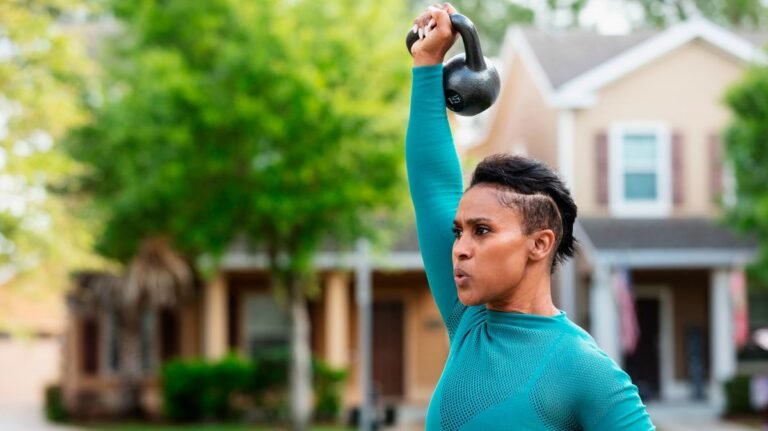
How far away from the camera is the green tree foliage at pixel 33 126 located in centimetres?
1403

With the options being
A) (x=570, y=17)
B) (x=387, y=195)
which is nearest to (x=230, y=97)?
(x=387, y=195)

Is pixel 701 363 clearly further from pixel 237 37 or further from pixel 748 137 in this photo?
pixel 237 37

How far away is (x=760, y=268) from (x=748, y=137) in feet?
6.75

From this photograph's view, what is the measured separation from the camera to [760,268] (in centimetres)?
1928

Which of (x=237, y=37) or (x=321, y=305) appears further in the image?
(x=321, y=305)

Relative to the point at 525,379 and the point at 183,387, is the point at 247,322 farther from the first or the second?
the point at 525,379

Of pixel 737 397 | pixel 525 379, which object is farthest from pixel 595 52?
pixel 525 379

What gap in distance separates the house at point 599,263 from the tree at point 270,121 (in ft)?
4.23

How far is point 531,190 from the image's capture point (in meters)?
2.19

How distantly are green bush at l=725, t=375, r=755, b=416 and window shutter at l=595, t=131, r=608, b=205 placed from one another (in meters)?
3.83

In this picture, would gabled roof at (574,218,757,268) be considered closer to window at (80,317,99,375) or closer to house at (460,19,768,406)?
house at (460,19,768,406)

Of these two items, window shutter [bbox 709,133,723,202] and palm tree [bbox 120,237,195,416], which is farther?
palm tree [bbox 120,237,195,416]

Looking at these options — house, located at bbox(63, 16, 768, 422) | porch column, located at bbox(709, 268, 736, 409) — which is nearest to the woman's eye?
house, located at bbox(63, 16, 768, 422)

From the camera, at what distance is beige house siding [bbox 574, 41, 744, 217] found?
73.0 feet
